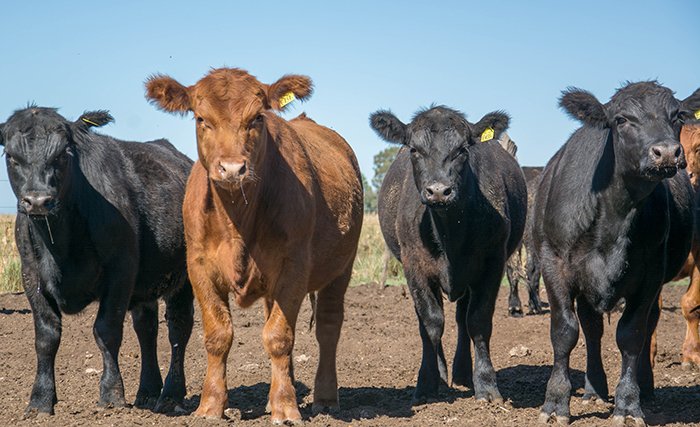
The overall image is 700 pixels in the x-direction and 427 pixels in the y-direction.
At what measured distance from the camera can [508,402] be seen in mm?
8922

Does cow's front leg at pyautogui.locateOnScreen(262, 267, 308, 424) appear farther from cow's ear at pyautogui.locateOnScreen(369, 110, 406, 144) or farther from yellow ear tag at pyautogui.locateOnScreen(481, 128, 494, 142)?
yellow ear tag at pyautogui.locateOnScreen(481, 128, 494, 142)

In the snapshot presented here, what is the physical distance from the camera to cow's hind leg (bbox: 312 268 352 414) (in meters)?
8.52

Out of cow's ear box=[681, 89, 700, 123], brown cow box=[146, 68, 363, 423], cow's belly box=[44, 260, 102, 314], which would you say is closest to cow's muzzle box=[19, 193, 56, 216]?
cow's belly box=[44, 260, 102, 314]

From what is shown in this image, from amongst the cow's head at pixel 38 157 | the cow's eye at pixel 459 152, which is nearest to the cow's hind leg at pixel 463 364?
the cow's eye at pixel 459 152

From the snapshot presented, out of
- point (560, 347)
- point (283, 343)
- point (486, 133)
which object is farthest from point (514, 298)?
point (283, 343)

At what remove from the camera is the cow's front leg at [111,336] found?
8.29 meters

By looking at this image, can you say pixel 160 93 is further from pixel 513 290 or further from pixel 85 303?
pixel 513 290

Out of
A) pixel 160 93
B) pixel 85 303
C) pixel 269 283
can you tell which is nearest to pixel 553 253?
pixel 269 283

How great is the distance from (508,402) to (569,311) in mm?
1305

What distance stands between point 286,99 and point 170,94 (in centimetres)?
89

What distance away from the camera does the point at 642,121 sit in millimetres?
7625

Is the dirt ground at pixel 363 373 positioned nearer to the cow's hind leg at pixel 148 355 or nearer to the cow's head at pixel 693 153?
the cow's hind leg at pixel 148 355

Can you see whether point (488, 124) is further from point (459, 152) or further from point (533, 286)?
point (533, 286)

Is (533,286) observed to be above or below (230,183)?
above
